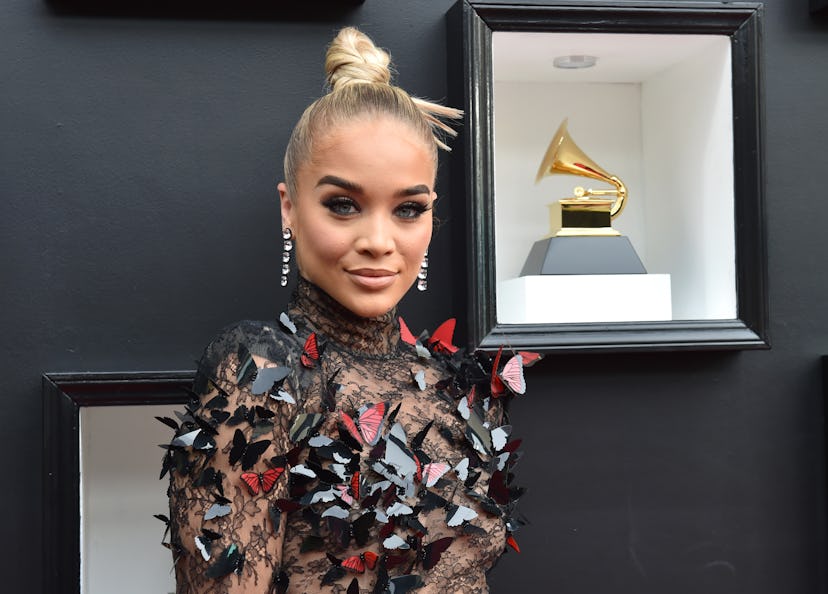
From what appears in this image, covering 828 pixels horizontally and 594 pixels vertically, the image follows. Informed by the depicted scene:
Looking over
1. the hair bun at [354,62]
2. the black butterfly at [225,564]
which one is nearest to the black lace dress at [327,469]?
the black butterfly at [225,564]

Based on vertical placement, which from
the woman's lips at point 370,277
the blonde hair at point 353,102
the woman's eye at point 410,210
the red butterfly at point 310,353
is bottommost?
the red butterfly at point 310,353

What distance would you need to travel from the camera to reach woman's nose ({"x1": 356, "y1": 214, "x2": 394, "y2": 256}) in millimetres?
1218

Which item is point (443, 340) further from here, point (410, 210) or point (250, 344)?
point (250, 344)

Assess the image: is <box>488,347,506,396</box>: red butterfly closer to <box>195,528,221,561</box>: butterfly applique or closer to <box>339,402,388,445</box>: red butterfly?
<box>339,402,388,445</box>: red butterfly

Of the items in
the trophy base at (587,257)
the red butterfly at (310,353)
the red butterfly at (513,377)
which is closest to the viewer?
the red butterfly at (310,353)

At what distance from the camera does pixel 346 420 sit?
1172 millimetres

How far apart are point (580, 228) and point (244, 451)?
942mm

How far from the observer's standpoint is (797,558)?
6.25ft

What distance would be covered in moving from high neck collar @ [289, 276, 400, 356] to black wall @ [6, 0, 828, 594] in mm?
478

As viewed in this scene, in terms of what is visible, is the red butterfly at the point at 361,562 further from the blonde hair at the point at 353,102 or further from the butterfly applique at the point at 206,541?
the blonde hair at the point at 353,102

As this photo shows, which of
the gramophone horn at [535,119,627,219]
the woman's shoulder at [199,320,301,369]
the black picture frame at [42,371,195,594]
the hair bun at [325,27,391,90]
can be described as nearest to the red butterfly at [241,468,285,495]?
the woman's shoulder at [199,320,301,369]

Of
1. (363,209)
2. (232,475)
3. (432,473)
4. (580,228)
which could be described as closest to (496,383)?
(432,473)

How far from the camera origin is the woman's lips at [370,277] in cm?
124

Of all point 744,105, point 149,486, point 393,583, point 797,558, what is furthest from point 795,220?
point 149,486
